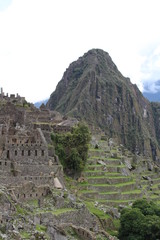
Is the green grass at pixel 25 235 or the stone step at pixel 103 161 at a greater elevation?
the stone step at pixel 103 161

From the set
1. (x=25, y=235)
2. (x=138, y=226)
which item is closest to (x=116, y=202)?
(x=138, y=226)

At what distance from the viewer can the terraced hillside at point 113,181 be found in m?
35.2

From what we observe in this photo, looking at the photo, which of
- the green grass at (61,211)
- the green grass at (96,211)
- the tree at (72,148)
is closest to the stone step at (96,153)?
the tree at (72,148)

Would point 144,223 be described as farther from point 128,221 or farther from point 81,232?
point 81,232

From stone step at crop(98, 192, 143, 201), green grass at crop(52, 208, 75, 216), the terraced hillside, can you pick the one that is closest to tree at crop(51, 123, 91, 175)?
the terraced hillside

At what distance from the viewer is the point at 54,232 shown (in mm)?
19859

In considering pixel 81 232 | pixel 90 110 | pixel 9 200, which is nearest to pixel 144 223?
pixel 81 232

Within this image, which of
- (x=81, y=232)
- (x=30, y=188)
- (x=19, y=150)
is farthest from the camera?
(x=19, y=150)

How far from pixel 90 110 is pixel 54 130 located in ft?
444

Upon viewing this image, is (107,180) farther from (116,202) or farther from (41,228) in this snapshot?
(41,228)

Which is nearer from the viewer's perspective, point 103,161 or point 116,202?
point 116,202

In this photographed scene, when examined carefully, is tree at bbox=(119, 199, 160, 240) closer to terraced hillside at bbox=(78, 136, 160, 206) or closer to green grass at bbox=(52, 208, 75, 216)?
terraced hillside at bbox=(78, 136, 160, 206)

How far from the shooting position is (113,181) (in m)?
A: 39.1

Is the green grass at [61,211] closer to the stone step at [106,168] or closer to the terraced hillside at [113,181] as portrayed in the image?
the terraced hillside at [113,181]
